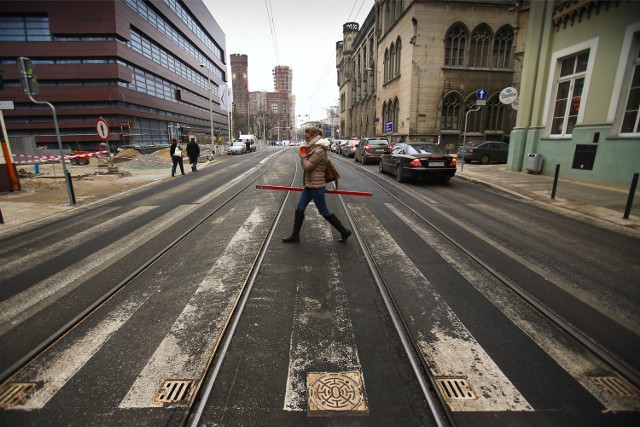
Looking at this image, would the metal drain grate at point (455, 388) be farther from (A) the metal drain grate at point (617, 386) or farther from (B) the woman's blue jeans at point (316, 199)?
(B) the woman's blue jeans at point (316, 199)

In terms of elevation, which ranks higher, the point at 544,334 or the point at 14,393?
the point at 544,334

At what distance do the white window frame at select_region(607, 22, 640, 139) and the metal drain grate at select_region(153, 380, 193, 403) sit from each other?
13906 millimetres

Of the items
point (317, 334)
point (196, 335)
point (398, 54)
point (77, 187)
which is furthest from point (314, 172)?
point (398, 54)

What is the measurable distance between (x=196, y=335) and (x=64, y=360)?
1080 mm

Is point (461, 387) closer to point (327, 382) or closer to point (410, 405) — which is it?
point (410, 405)

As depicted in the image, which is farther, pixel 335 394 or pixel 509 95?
pixel 509 95

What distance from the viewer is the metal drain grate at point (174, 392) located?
2.39m

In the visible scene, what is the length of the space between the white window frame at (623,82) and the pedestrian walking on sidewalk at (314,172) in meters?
11.0

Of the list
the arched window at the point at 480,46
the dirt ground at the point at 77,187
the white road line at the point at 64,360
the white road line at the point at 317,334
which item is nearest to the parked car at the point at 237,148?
the dirt ground at the point at 77,187

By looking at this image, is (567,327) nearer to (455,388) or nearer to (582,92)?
(455,388)

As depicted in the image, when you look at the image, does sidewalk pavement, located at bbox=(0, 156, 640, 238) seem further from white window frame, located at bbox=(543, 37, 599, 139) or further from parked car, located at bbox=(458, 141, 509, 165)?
parked car, located at bbox=(458, 141, 509, 165)

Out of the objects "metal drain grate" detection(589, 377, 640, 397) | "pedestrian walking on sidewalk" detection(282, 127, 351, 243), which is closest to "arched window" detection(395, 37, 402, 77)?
"pedestrian walking on sidewalk" detection(282, 127, 351, 243)

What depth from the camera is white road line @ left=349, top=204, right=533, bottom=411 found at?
236 cm

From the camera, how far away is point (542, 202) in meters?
9.40
